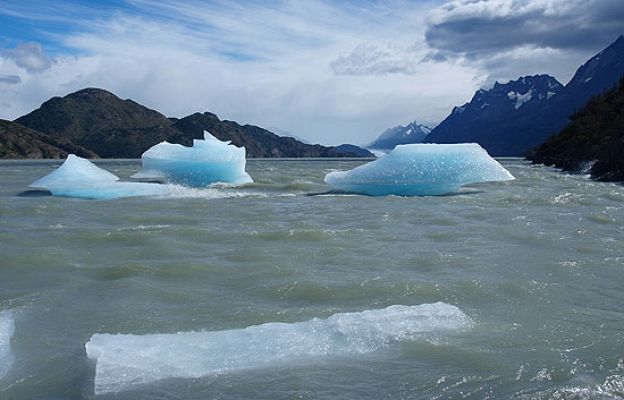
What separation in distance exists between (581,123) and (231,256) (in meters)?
57.8

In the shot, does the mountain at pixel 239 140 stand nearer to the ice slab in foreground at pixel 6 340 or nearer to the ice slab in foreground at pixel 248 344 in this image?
the ice slab in foreground at pixel 6 340

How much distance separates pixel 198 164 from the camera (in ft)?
79.6

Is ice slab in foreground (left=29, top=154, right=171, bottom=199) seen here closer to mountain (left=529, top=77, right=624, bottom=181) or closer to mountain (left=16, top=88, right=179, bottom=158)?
mountain (left=529, top=77, right=624, bottom=181)


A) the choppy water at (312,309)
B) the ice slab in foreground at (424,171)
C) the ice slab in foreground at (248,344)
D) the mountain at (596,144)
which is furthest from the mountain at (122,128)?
the ice slab in foreground at (248,344)

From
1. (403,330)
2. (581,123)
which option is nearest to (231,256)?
(403,330)

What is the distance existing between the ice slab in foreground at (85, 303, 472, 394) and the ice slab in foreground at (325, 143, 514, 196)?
1386cm

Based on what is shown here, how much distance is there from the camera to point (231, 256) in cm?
903

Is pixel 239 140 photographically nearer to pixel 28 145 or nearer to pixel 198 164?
pixel 28 145

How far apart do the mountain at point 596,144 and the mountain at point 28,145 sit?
89598mm

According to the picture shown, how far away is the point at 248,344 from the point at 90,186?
1634cm

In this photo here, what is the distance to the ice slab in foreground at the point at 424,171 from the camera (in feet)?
62.5

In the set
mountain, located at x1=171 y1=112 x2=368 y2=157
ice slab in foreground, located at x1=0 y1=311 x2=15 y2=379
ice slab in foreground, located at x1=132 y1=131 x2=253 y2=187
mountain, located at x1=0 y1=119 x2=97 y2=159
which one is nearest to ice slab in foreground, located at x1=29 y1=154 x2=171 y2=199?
ice slab in foreground, located at x1=132 y1=131 x2=253 y2=187

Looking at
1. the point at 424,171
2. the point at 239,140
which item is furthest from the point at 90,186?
the point at 239,140

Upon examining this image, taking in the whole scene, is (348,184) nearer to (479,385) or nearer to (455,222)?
(455,222)
